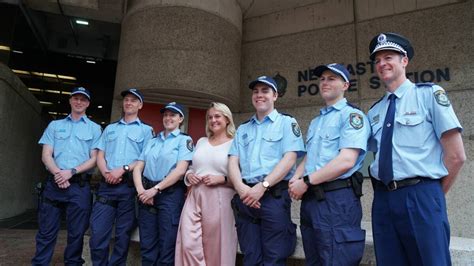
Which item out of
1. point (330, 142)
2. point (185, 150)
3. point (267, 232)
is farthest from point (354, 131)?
point (185, 150)

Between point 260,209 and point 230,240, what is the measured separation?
1.43ft

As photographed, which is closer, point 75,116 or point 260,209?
point 260,209

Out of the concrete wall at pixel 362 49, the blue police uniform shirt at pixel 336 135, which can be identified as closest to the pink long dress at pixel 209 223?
the blue police uniform shirt at pixel 336 135

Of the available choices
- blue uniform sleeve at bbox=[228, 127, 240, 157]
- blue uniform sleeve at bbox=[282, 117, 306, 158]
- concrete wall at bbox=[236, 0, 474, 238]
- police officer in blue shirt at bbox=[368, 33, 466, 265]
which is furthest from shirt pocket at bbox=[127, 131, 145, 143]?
concrete wall at bbox=[236, 0, 474, 238]

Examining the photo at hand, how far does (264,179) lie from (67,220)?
1.95 metres

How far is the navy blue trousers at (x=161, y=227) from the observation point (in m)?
2.71

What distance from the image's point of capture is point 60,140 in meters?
3.29

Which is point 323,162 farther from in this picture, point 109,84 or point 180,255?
point 109,84

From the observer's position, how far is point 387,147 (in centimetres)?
179

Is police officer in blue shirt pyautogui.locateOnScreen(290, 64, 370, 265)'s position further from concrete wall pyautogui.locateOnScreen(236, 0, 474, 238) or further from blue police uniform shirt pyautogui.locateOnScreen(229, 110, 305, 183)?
concrete wall pyautogui.locateOnScreen(236, 0, 474, 238)

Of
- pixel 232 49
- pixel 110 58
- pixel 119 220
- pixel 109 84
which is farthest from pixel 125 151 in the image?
pixel 109 84

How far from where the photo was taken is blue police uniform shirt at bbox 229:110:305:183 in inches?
92.5

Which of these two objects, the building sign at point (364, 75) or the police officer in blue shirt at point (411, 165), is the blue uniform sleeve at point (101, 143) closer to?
the police officer in blue shirt at point (411, 165)

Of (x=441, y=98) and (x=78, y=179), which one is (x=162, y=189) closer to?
(x=78, y=179)
